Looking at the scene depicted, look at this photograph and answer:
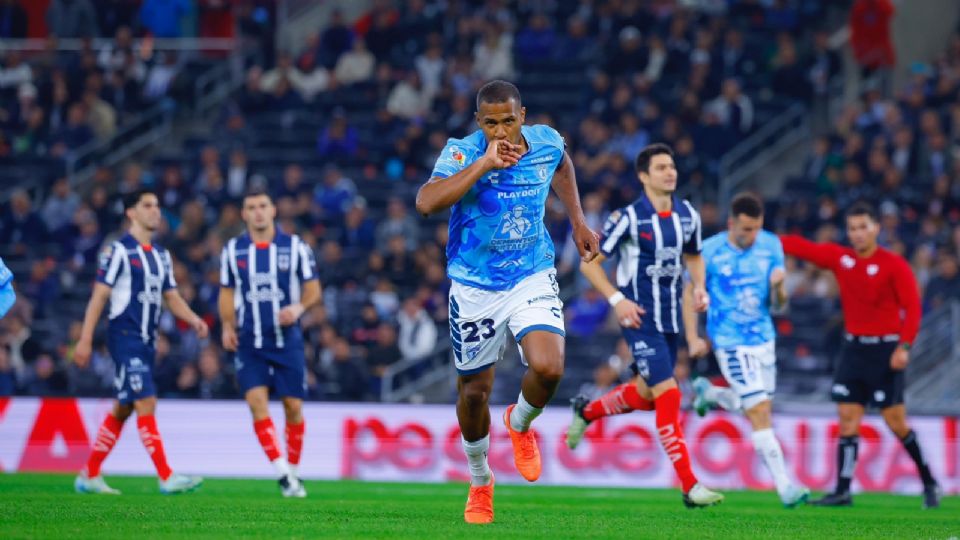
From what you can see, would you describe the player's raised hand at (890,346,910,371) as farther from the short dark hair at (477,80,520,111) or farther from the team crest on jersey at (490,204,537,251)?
the short dark hair at (477,80,520,111)

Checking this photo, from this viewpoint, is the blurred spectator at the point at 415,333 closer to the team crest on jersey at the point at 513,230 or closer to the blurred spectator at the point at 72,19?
the team crest on jersey at the point at 513,230

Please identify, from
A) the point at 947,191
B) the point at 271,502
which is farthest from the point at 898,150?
the point at 271,502

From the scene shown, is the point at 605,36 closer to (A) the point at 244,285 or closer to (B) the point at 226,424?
(B) the point at 226,424

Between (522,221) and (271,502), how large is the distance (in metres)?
3.87

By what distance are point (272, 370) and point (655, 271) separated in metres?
3.72

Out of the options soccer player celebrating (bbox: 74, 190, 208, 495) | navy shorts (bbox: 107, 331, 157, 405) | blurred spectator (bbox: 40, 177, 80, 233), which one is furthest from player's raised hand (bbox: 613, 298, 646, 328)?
blurred spectator (bbox: 40, 177, 80, 233)

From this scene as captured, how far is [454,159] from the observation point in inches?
365

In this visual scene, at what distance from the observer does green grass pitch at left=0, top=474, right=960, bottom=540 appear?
29.9 feet

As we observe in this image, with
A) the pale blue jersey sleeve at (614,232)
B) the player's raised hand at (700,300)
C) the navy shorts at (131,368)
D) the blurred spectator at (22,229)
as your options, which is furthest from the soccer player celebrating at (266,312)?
the blurred spectator at (22,229)

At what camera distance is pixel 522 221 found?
31.1 feet

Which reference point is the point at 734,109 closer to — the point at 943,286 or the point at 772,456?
the point at 943,286

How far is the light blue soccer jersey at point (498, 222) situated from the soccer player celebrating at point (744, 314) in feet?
12.2

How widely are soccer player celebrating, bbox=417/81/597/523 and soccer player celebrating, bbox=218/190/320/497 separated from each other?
14.2ft

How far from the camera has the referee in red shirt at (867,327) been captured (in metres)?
13.9
